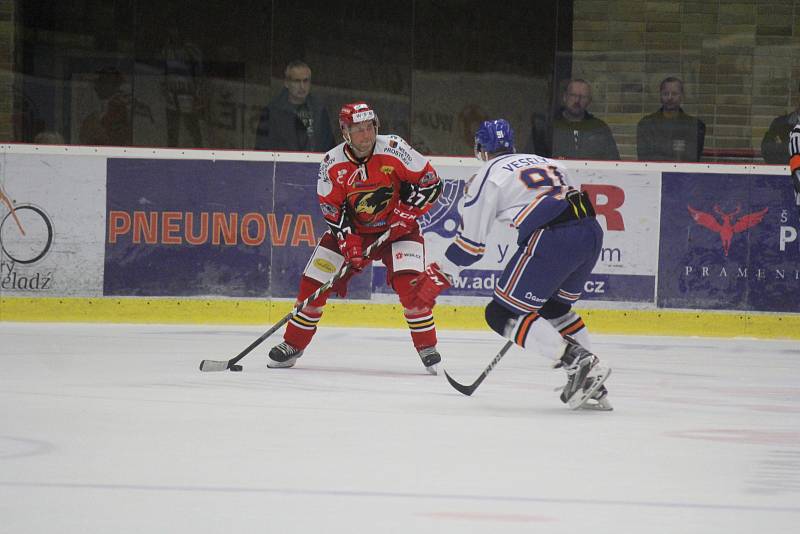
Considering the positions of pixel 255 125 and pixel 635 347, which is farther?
pixel 255 125

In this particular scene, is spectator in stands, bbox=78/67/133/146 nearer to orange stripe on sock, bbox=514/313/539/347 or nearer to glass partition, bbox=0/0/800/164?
glass partition, bbox=0/0/800/164

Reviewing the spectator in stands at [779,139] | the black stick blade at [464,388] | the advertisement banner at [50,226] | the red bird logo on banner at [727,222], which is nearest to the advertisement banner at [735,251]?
the red bird logo on banner at [727,222]

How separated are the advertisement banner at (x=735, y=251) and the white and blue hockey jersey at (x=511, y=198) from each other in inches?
118

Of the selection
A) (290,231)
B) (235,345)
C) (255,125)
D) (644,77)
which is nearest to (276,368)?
(235,345)

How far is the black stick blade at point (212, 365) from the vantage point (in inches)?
197

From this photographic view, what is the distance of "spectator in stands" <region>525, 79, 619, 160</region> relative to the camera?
7.20m

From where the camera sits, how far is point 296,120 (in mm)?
7422

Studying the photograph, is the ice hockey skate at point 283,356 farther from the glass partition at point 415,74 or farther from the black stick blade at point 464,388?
the glass partition at point 415,74

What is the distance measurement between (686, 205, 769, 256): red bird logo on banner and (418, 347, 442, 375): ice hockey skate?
2468 millimetres

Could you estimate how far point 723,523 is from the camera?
250 centimetres

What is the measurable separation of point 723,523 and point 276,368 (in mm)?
2979

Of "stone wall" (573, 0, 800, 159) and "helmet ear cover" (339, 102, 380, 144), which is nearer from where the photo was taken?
"helmet ear cover" (339, 102, 380, 144)

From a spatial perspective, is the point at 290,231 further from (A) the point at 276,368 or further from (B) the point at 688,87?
(B) the point at 688,87

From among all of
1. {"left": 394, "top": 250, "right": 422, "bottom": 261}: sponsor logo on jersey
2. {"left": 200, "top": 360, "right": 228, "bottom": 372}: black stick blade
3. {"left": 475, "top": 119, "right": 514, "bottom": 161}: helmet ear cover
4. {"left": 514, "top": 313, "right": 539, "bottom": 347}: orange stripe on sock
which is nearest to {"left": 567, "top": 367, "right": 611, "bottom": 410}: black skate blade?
{"left": 514, "top": 313, "right": 539, "bottom": 347}: orange stripe on sock
